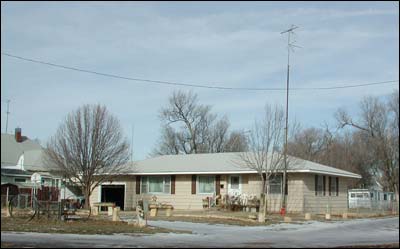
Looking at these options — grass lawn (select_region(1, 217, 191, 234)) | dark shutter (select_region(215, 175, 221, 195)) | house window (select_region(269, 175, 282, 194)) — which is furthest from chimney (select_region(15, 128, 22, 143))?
grass lawn (select_region(1, 217, 191, 234))

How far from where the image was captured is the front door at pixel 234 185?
38.4 m

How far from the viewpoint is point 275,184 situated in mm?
37469

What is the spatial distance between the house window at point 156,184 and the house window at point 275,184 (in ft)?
24.8

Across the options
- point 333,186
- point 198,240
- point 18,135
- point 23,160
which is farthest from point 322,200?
point 18,135

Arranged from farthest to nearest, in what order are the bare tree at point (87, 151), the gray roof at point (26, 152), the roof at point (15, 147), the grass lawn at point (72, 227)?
the roof at point (15, 147), the gray roof at point (26, 152), the bare tree at point (87, 151), the grass lawn at point (72, 227)

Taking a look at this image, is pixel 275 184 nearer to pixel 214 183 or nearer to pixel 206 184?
pixel 214 183

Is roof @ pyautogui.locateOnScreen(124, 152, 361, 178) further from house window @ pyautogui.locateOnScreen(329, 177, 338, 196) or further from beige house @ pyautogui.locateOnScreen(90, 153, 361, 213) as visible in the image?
house window @ pyautogui.locateOnScreen(329, 177, 338, 196)

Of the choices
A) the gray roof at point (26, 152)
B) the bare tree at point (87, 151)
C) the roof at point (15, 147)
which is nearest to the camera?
the bare tree at point (87, 151)

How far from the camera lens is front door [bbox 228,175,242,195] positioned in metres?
38.4

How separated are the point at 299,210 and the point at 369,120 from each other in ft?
48.0

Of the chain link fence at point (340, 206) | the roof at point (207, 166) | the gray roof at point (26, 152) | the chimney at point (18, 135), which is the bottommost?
the chain link fence at point (340, 206)

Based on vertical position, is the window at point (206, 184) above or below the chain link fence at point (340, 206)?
above

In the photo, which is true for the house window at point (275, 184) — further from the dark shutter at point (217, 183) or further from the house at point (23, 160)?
the house at point (23, 160)

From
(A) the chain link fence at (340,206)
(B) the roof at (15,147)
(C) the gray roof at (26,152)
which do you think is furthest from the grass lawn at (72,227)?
(B) the roof at (15,147)
